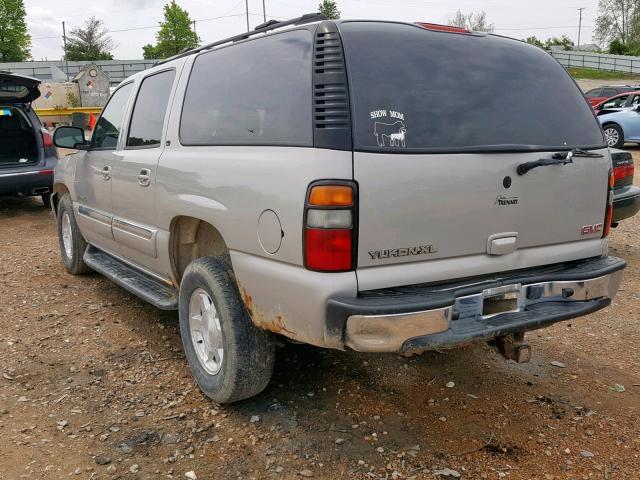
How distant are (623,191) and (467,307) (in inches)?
165

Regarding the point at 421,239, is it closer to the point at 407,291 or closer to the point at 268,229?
the point at 407,291

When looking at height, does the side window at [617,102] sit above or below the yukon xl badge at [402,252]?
above

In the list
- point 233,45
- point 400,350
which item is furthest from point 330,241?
point 233,45

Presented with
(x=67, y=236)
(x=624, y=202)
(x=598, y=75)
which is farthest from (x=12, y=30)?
(x=624, y=202)

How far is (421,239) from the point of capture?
2613 millimetres

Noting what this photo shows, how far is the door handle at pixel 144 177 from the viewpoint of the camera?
12.1 ft

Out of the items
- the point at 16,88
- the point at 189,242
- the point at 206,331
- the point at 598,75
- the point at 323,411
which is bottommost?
the point at 323,411

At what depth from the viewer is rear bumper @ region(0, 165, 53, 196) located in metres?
8.12

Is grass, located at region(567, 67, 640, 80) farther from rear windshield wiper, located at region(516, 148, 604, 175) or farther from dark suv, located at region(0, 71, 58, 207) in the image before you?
rear windshield wiper, located at region(516, 148, 604, 175)

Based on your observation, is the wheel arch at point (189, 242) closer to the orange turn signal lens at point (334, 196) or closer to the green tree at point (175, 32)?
the orange turn signal lens at point (334, 196)

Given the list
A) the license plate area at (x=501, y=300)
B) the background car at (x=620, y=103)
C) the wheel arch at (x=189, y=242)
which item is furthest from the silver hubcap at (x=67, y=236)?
the background car at (x=620, y=103)

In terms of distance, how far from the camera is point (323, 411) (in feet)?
10.6

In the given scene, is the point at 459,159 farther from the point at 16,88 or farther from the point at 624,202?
the point at 16,88

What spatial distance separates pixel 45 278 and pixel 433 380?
3955mm
